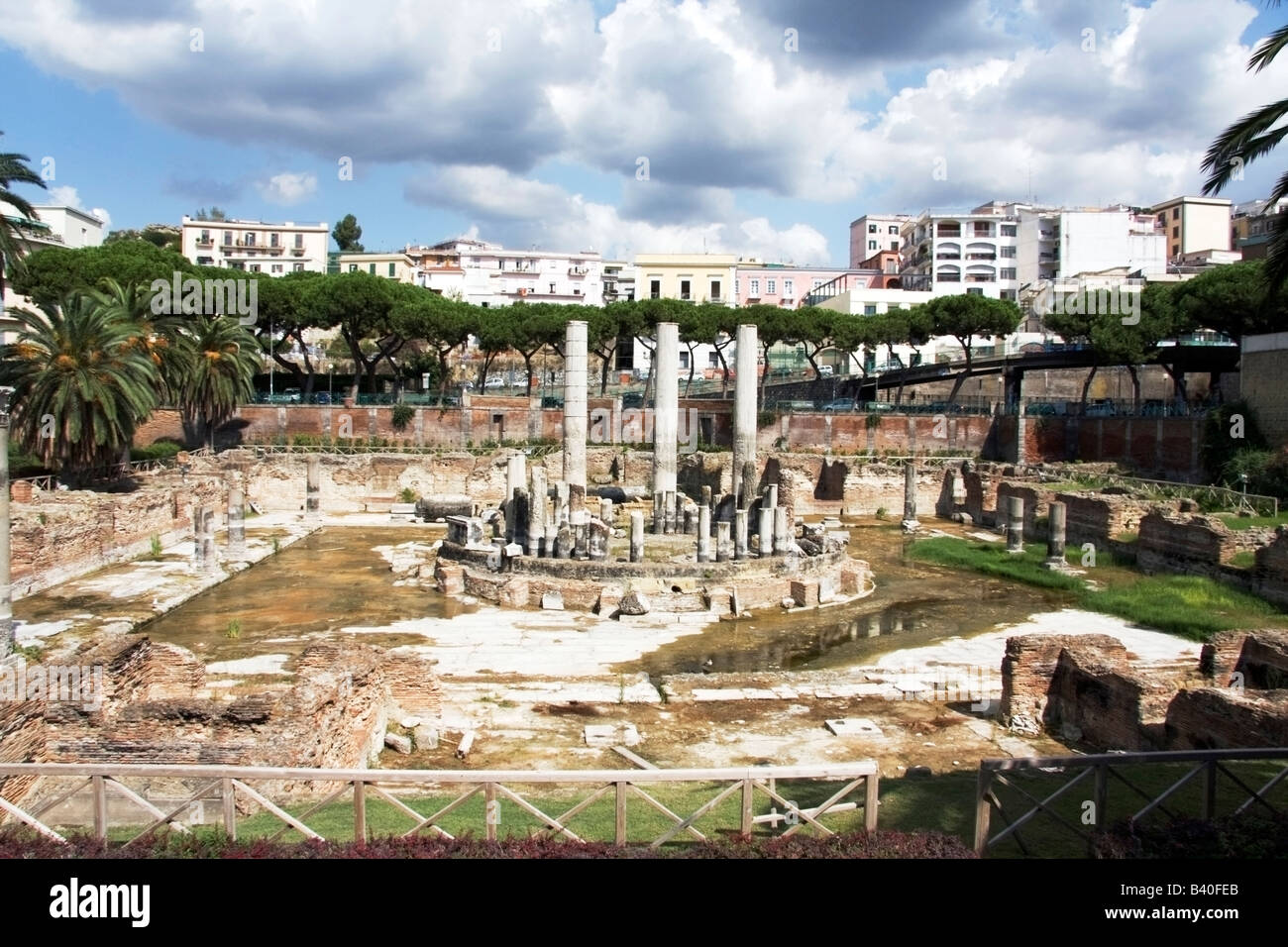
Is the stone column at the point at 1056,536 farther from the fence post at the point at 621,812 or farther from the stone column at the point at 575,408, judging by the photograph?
the fence post at the point at 621,812

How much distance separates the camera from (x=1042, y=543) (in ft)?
111

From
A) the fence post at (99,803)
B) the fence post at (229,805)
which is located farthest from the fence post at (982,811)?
the fence post at (99,803)

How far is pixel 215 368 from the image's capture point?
43000mm

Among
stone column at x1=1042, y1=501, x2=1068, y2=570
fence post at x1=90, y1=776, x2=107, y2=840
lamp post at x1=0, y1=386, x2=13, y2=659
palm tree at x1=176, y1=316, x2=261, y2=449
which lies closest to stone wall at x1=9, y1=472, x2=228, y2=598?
lamp post at x1=0, y1=386, x2=13, y2=659

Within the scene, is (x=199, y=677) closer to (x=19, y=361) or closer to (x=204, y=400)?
(x=19, y=361)

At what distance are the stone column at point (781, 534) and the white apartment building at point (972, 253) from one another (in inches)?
2363

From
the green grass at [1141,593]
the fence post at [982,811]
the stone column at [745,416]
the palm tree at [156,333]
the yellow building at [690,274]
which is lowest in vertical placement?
the green grass at [1141,593]

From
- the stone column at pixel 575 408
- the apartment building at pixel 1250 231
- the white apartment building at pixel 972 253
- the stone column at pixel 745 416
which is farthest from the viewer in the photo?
the white apartment building at pixel 972 253

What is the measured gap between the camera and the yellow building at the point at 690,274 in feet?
264

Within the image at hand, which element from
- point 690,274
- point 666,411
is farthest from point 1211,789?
point 690,274

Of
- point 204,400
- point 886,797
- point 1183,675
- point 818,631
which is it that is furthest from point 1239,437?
point 204,400

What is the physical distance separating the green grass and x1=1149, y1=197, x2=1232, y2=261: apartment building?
Answer: 216 feet

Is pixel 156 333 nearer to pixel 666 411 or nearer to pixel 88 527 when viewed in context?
pixel 88 527

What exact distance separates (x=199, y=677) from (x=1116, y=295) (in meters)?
48.5
